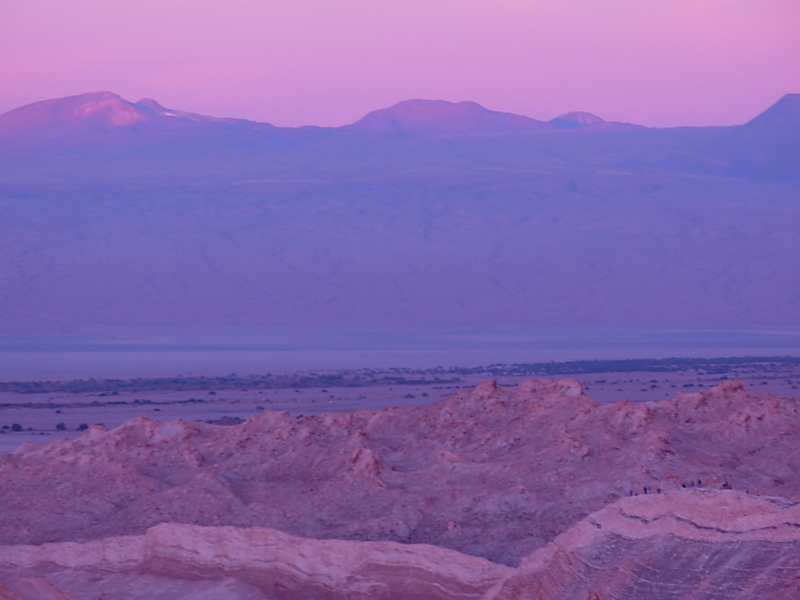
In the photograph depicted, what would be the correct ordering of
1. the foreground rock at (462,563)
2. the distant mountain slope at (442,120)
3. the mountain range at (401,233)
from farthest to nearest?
1. the distant mountain slope at (442,120)
2. the mountain range at (401,233)
3. the foreground rock at (462,563)

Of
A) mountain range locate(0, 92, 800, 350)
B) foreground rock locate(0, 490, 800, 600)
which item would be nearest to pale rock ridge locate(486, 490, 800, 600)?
foreground rock locate(0, 490, 800, 600)

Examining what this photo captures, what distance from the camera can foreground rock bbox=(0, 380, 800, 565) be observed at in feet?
44.1

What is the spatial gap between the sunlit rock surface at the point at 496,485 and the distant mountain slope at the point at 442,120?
482 feet

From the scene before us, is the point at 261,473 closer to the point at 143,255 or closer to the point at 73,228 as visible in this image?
the point at 143,255

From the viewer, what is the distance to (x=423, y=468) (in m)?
15.3

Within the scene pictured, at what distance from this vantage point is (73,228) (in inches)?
3804

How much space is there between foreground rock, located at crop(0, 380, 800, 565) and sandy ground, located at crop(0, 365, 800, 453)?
12.9 m

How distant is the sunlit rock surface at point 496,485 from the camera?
10.8 metres

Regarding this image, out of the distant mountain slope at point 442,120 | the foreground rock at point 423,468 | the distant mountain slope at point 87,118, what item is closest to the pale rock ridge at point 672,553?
the foreground rock at point 423,468

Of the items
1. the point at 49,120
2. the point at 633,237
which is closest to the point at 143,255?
the point at 633,237

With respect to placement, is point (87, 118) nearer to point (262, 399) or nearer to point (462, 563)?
point (262, 399)

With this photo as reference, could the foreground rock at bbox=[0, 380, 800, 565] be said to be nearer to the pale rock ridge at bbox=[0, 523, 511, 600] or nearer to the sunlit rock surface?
the sunlit rock surface

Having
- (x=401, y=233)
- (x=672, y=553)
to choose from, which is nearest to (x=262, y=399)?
(x=672, y=553)

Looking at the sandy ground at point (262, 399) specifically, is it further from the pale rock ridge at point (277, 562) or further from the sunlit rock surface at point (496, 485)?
the pale rock ridge at point (277, 562)
